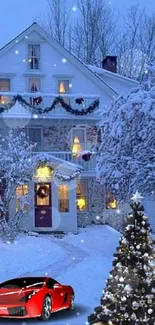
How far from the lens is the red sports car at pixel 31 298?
39.3 ft

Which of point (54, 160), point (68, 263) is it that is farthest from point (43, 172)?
point (68, 263)

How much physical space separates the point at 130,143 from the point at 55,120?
1021cm

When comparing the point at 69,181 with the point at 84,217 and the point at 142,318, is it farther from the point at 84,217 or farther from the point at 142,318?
the point at 142,318

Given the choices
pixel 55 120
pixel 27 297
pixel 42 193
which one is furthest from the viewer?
pixel 55 120

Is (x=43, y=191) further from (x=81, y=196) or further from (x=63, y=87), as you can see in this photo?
(x=63, y=87)

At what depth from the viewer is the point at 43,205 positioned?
95.1ft

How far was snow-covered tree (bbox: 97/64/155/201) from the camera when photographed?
20406mm

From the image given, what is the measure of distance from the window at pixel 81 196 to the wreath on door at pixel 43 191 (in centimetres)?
276

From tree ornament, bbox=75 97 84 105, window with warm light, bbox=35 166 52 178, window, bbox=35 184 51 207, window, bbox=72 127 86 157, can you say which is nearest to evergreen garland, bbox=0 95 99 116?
tree ornament, bbox=75 97 84 105

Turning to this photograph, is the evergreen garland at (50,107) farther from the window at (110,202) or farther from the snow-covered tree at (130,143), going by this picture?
the snow-covered tree at (130,143)

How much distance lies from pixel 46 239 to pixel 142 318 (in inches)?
653

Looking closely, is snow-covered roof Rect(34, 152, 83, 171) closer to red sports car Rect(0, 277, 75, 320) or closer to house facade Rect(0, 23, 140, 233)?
house facade Rect(0, 23, 140, 233)

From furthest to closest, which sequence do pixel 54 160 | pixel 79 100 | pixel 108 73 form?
pixel 108 73
pixel 79 100
pixel 54 160

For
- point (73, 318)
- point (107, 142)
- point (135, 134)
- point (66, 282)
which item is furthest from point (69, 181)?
point (73, 318)
